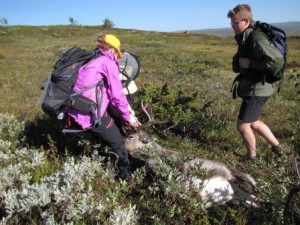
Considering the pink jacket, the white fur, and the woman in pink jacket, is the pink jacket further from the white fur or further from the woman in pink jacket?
the white fur

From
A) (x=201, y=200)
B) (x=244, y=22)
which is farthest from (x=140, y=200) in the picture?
(x=244, y=22)

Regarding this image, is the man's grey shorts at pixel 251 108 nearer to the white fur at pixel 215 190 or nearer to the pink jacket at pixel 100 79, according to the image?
the white fur at pixel 215 190

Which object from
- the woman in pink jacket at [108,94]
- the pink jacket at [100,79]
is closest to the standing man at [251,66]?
the woman in pink jacket at [108,94]

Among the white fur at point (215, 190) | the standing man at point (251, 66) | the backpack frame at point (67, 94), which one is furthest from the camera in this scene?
the standing man at point (251, 66)

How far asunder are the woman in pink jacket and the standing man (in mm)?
1918

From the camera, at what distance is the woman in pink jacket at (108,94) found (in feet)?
16.1

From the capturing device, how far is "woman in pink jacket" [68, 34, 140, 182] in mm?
4895

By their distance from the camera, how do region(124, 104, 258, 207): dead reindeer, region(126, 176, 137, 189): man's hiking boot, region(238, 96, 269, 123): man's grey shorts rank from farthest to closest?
region(238, 96, 269, 123): man's grey shorts → region(126, 176, 137, 189): man's hiking boot → region(124, 104, 258, 207): dead reindeer

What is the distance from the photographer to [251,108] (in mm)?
5785

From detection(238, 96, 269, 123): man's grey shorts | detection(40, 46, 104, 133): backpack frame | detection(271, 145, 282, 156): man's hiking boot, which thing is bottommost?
detection(271, 145, 282, 156): man's hiking boot

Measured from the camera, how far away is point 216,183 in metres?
4.65

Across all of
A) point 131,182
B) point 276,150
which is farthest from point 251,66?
point 131,182

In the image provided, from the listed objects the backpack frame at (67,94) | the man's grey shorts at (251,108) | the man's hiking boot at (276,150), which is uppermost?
the backpack frame at (67,94)

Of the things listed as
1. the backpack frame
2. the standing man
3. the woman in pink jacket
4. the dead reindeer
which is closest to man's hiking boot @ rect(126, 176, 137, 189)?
the woman in pink jacket
